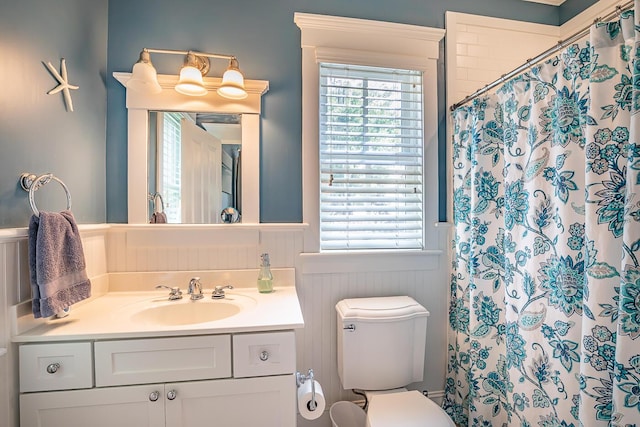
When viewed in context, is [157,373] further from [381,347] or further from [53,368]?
[381,347]

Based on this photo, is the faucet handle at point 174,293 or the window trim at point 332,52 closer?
the faucet handle at point 174,293

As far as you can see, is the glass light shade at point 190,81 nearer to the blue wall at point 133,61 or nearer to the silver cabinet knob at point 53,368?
the blue wall at point 133,61

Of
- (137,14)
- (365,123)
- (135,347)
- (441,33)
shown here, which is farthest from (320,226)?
(137,14)

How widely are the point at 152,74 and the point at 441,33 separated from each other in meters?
1.55

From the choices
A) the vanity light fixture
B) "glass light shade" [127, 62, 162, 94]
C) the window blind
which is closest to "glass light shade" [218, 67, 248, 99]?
the vanity light fixture

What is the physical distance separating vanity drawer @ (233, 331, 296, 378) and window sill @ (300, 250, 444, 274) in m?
0.56

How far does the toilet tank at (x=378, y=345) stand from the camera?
4.99 ft

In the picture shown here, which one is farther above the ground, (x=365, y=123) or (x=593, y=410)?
(x=365, y=123)

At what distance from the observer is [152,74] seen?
141 centimetres

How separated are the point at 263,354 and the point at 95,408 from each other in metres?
0.58

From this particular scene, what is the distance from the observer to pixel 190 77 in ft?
4.76

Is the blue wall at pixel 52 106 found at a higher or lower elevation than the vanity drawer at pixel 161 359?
higher

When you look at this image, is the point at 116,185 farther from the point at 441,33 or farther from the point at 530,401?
the point at 530,401

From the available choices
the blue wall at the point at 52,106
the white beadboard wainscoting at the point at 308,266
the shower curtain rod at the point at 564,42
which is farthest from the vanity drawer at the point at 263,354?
the shower curtain rod at the point at 564,42
